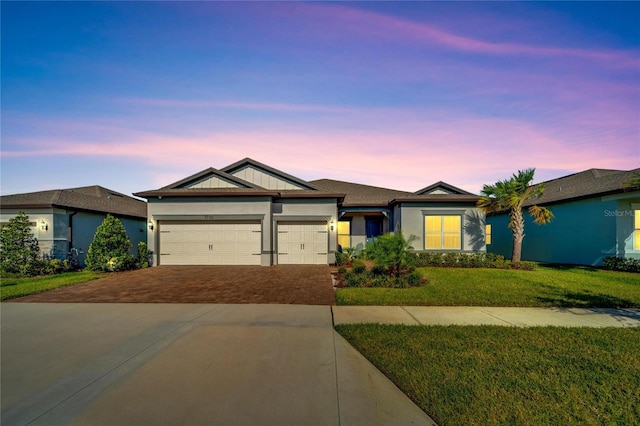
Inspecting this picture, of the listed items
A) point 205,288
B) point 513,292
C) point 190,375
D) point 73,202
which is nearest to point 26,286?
point 205,288

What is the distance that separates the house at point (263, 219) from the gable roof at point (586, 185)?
199 inches

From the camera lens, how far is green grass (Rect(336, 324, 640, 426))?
2.96m

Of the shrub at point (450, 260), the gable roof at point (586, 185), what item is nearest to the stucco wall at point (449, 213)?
the shrub at point (450, 260)

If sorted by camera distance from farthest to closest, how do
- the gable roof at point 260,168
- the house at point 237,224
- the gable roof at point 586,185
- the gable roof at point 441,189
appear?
the gable roof at point 441,189
the gable roof at point 260,168
the house at point 237,224
the gable roof at point 586,185

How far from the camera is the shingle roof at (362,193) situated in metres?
19.2

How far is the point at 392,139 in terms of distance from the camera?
15.4 metres

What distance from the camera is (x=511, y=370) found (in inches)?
149

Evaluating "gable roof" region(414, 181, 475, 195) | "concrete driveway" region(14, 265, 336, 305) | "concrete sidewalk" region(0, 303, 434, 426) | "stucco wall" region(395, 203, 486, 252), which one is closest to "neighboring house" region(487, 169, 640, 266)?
"stucco wall" region(395, 203, 486, 252)

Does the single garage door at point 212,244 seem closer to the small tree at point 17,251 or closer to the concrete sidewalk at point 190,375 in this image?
the small tree at point 17,251

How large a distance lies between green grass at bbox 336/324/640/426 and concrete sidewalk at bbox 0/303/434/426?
1.24ft

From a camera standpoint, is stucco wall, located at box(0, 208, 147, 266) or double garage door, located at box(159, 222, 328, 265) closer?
stucco wall, located at box(0, 208, 147, 266)

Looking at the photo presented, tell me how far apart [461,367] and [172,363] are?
3.98 metres

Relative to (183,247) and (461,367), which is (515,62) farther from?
(183,247)

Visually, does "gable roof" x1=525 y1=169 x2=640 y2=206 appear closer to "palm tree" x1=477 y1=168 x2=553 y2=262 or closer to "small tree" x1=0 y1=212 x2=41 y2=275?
"palm tree" x1=477 y1=168 x2=553 y2=262
